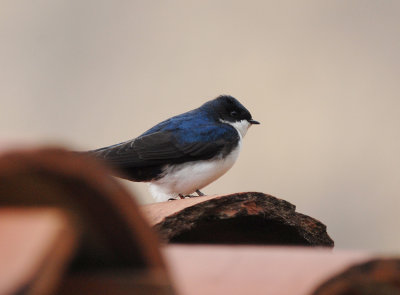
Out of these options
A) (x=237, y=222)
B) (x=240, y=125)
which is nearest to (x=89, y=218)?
(x=237, y=222)

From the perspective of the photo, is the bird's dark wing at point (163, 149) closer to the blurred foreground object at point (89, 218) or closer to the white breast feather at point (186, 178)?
the white breast feather at point (186, 178)

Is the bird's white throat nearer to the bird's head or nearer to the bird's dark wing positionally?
the bird's head

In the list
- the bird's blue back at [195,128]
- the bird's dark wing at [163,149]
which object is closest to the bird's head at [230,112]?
the bird's blue back at [195,128]

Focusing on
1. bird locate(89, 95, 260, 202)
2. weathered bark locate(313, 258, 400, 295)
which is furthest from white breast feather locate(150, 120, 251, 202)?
weathered bark locate(313, 258, 400, 295)

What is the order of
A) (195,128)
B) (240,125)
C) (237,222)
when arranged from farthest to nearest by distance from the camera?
(240,125) < (195,128) < (237,222)

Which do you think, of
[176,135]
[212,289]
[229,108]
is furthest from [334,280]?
[229,108]

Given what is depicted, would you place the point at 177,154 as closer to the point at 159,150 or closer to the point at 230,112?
the point at 159,150

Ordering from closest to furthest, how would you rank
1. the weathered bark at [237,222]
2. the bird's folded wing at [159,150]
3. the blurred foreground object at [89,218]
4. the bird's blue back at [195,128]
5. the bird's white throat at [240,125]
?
the blurred foreground object at [89,218], the weathered bark at [237,222], the bird's folded wing at [159,150], the bird's blue back at [195,128], the bird's white throat at [240,125]
